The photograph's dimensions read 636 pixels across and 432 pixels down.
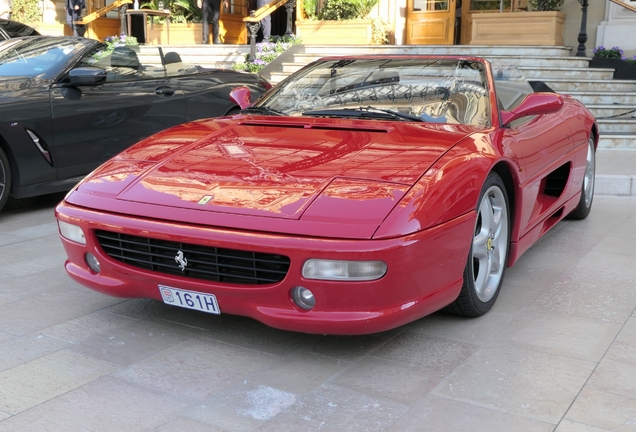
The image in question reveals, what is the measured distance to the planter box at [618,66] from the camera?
1160cm

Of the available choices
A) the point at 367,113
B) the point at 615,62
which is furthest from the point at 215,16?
the point at 367,113

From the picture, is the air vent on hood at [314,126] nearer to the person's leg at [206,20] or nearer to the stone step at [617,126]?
the stone step at [617,126]

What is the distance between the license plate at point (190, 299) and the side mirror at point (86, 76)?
325cm

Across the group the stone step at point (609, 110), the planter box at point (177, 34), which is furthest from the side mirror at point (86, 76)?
the planter box at point (177, 34)

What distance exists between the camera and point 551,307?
3.84m

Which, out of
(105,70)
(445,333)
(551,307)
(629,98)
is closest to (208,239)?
(445,333)

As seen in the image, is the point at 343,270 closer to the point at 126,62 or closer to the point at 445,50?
the point at 126,62

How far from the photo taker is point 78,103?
19.8ft

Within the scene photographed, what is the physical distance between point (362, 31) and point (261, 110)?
397 inches

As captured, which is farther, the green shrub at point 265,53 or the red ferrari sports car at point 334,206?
the green shrub at point 265,53

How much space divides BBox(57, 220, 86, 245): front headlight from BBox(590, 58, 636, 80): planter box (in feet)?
33.9

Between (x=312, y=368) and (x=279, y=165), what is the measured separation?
2.96 feet

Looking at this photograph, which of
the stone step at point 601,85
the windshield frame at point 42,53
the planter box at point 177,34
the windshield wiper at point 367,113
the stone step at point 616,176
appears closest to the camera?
the windshield wiper at point 367,113

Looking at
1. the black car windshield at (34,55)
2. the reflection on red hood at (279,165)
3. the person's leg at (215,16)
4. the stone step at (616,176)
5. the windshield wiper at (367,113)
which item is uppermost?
the person's leg at (215,16)
